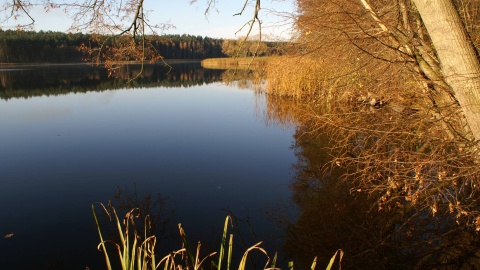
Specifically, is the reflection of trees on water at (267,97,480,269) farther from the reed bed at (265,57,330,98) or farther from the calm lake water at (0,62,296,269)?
the reed bed at (265,57,330,98)

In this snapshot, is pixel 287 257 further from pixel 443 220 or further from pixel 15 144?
pixel 15 144

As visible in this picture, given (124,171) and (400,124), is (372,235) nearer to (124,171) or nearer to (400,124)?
(400,124)

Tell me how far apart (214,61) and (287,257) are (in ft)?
A: 134

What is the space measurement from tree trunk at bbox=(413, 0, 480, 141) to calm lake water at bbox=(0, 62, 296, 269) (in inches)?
82.3

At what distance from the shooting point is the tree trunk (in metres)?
2.34

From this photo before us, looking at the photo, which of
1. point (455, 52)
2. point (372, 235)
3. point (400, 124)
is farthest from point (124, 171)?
point (455, 52)

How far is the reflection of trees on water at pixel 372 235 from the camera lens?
302 centimetres

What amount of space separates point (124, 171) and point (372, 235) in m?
3.60

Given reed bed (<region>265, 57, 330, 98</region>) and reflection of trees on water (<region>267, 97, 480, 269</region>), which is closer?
reflection of trees on water (<region>267, 97, 480, 269</region>)

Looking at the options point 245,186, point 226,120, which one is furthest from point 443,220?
point 226,120

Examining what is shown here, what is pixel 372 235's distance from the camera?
3.40m

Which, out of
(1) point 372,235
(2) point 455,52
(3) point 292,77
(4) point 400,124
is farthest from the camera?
(3) point 292,77

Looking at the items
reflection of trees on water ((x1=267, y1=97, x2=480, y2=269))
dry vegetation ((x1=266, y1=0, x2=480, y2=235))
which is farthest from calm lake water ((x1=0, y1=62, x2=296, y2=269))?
dry vegetation ((x1=266, y1=0, x2=480, y2=235))

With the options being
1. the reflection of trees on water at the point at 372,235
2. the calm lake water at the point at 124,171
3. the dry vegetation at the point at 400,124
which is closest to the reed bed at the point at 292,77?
the calm lake water at the point at 124,171
